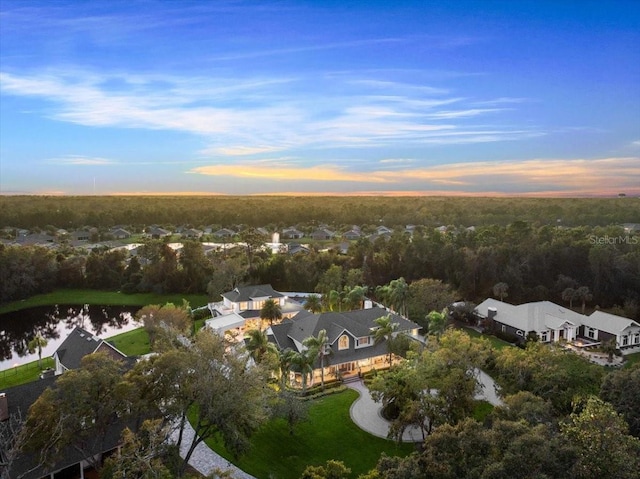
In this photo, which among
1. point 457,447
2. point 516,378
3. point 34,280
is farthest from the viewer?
point 34,280

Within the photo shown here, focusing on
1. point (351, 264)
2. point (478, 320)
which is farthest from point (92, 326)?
point (478, 320)

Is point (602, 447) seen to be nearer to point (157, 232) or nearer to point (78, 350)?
point (78, 350)

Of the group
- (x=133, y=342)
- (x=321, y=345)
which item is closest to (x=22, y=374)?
(x=133, y=342)

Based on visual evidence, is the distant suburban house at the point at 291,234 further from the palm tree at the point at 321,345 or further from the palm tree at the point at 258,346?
the palm tree at the point at 258,346

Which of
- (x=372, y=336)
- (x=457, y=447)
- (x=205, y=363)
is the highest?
(x=205, y=363)

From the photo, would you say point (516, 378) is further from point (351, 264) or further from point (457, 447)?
point (351, 264)

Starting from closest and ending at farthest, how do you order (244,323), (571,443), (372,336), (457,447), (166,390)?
1. (571,443)
2. (457,447)
3. (166,390)
4. (372,336)
5. (244,323)

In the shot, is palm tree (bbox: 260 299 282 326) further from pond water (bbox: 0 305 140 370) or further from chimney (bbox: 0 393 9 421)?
chimney (bbox: 0 393 9 421)
